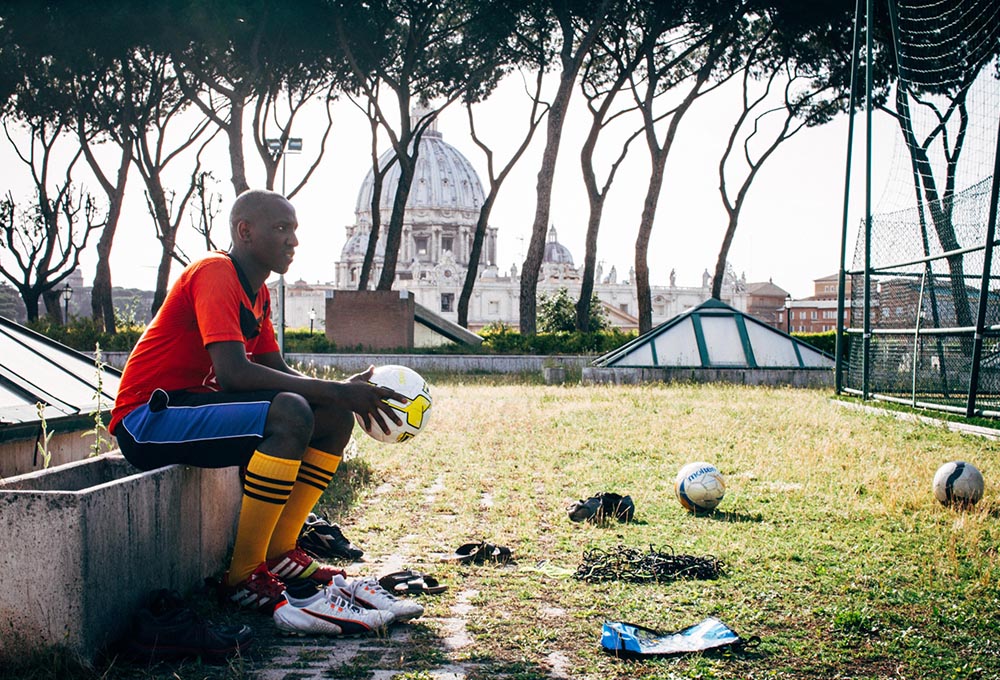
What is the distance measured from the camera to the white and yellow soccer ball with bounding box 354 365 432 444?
496cm

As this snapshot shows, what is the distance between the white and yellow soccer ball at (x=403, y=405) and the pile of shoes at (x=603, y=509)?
5.57 feet

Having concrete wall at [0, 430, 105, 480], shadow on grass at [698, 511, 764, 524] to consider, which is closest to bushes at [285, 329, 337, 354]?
concrete wall at [0, 430, 105, 480]

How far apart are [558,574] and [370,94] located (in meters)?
27.0

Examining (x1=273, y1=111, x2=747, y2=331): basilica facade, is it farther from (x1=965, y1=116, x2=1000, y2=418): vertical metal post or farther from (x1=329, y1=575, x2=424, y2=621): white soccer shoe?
(x1=329, y1=575, x2=424, y2=621): white soccer shoe

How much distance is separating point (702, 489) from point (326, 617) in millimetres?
3314

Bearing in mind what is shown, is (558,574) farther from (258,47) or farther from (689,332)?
(258,47)

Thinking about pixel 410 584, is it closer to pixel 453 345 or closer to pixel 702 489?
pixel 702 489

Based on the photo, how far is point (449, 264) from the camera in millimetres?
115250

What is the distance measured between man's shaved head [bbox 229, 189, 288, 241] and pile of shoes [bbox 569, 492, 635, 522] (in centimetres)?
293

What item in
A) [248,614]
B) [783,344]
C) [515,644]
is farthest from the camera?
[783,344]

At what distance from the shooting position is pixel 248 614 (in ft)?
14.3

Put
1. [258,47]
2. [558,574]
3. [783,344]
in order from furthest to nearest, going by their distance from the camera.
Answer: [258,47] < [783,344] < [558,574]

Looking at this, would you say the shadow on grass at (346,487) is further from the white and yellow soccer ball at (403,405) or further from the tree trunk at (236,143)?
the tree trunk at (236,143)

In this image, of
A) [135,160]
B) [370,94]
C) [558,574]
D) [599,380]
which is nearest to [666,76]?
[370,94]
